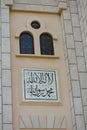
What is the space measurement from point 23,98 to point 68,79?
127cm

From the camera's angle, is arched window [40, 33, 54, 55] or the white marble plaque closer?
the white marble plaque

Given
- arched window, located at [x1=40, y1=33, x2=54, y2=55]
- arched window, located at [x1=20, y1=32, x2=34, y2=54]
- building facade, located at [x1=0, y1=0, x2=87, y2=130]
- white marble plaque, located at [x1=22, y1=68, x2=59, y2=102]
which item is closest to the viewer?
building facade, located at [x1=0, y1=0, x2=87, y2=130]

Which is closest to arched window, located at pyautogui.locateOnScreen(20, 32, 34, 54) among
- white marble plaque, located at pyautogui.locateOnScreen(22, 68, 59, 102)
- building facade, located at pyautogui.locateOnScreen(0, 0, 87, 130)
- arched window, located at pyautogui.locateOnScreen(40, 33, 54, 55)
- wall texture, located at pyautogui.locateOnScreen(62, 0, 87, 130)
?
building facade, located at pyautogui.locateOnScreen(0, 0, 87, 130)

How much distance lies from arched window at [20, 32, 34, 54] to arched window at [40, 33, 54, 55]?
28cm

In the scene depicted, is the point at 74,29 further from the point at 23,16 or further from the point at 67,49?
the point at 23,16

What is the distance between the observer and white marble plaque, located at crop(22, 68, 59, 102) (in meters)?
9.18

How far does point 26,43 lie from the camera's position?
10008 mm

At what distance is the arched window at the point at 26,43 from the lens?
9898 millimetres

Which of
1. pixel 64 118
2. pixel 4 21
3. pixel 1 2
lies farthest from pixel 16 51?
pixel 64 118

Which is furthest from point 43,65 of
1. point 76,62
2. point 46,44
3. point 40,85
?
point 76,62

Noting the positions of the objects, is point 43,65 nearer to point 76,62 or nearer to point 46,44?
point 46,44

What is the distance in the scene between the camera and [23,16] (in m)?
10.4

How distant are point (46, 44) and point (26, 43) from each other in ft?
1.80

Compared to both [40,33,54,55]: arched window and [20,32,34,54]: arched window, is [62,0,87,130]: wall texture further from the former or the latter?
[20,32,34,54]: arched window
